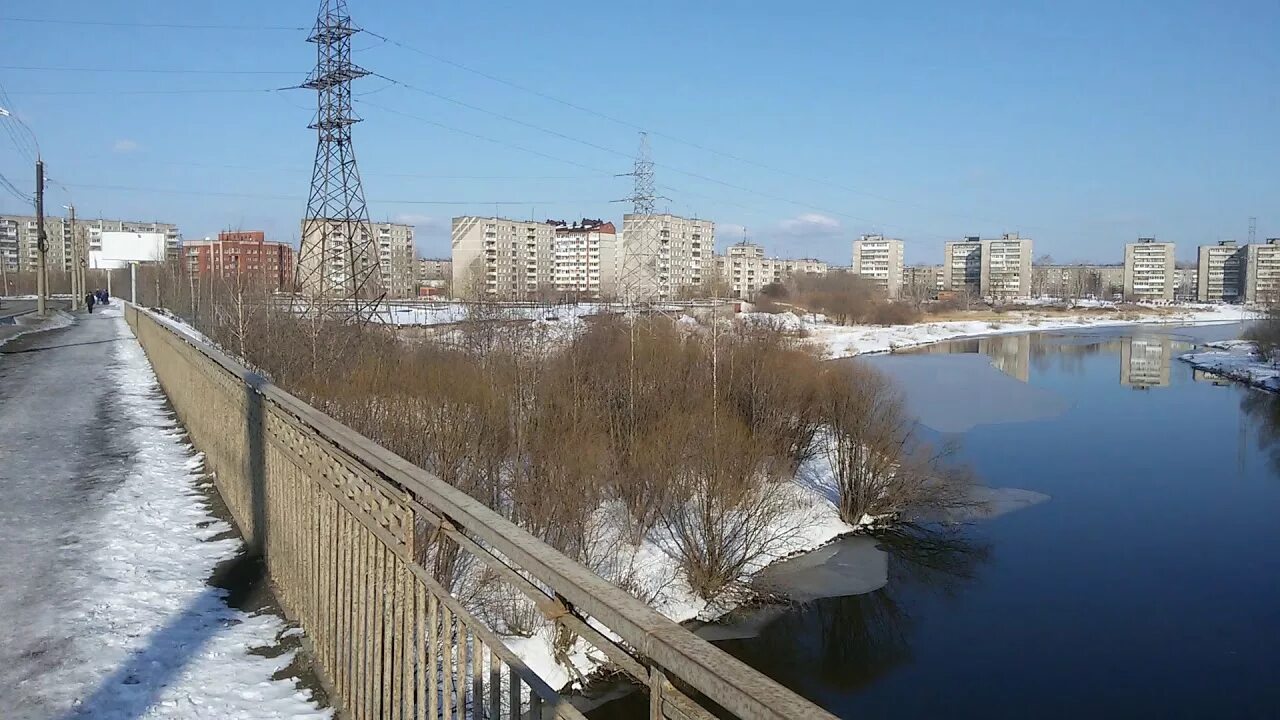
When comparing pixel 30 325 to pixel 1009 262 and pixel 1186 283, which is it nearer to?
pixel 1009 262

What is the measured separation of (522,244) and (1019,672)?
341ft

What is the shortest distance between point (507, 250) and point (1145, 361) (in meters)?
74.1

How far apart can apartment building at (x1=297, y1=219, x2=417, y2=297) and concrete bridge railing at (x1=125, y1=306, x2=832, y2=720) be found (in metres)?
13.1

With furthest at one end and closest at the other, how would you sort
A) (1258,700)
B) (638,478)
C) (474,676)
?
1. (638,478)
2. (1258,700)
3. (474,676)

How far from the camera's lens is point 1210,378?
131 ft

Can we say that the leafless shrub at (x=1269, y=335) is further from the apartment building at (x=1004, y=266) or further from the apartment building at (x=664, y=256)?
the apartment building at (x=1004, y=266)

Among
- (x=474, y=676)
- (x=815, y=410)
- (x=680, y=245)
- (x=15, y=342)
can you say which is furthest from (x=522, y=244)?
(x=474, y=676)

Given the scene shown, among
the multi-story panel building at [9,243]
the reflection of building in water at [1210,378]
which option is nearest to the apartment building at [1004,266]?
the reflection of building in water at [1210,378]

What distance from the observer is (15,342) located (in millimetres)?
23156

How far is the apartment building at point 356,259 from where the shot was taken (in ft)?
67.9

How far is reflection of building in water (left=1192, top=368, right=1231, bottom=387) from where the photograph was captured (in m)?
38.1

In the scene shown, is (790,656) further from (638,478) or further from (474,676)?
(474,676)

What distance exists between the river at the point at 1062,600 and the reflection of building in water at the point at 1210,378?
16610 mm

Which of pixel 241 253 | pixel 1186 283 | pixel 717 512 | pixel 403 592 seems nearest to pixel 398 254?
pixel 241 253
